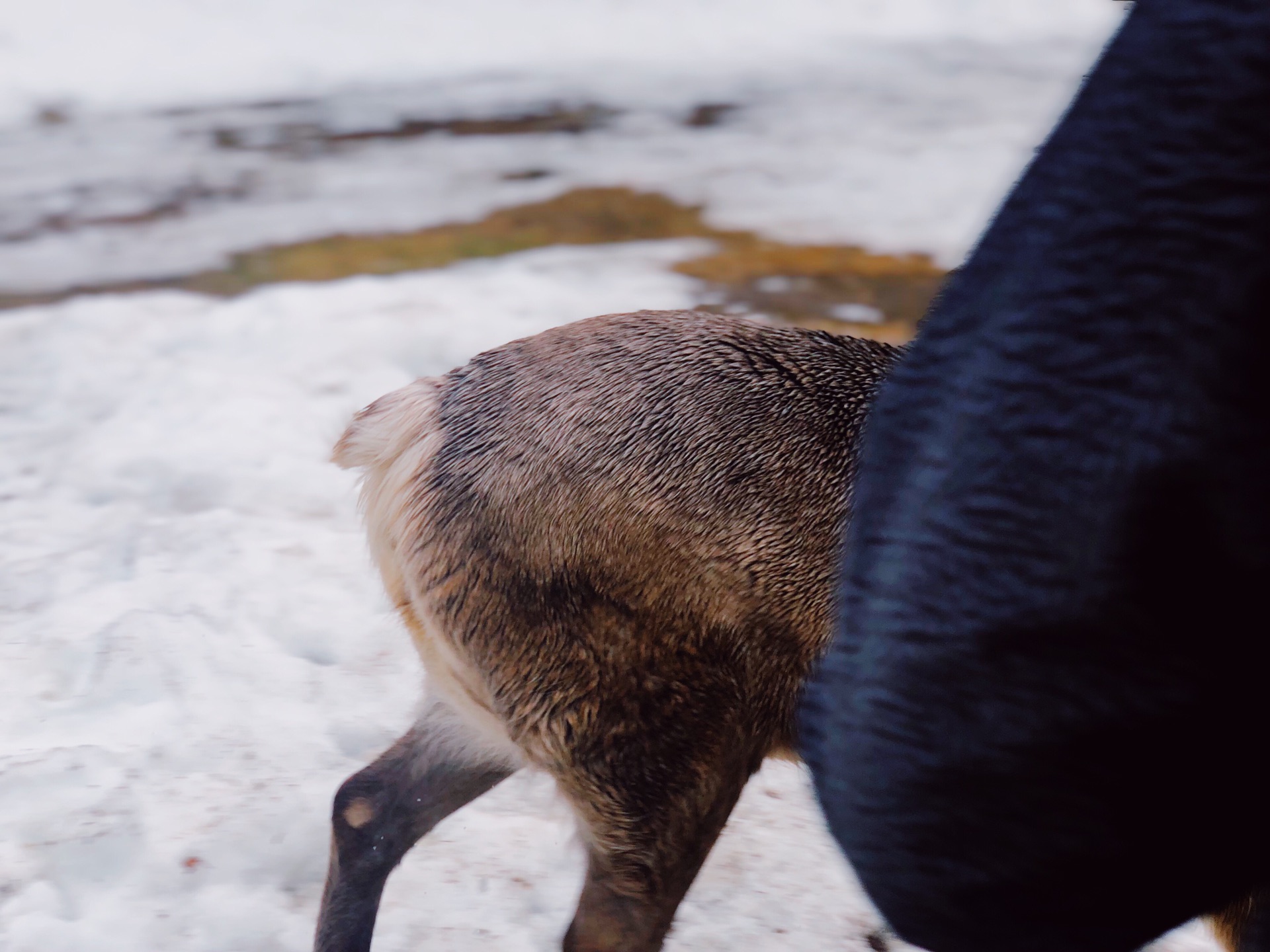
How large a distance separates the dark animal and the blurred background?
5.2 inches

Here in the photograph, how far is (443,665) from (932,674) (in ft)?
4.56

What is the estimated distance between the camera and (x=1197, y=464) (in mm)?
598

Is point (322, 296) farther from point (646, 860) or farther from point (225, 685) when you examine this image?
point (646, 860)

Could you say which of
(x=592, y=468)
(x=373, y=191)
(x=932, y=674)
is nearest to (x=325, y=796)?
(x=592, y=468)

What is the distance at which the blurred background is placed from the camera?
8.21 feet

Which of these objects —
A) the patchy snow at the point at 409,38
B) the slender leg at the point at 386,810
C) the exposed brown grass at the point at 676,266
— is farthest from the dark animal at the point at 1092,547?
the patchy snow at the point at 409,38

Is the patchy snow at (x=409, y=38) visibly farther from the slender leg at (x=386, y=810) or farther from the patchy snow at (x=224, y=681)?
the slender leg at (x=386, y=810)

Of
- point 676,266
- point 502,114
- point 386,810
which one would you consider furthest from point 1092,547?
point 502,114

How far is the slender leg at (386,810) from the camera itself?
2148 millimetres

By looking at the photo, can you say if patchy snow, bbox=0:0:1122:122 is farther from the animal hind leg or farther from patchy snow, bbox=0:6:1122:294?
the animal hind leg

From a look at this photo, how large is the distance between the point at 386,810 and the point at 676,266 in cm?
391

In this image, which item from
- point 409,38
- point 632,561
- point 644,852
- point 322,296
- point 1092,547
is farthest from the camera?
point 409,38

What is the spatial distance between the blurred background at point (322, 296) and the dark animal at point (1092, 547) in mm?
131

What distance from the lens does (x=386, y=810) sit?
2.16 metres
